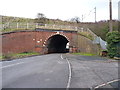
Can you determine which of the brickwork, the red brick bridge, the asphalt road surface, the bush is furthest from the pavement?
the red brick bridge

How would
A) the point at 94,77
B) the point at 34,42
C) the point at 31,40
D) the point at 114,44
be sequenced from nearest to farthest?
the point at 94,77 → the point at 114,44 → the point at 31,40 → the point at 34,42

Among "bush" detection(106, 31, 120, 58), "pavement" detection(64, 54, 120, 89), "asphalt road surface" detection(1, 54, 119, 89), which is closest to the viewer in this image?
"asphalt road surface" detection(1, 54, 119, 89)

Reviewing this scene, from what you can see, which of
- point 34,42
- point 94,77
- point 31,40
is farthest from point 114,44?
point 94,77

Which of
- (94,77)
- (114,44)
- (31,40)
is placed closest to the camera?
(94,77)

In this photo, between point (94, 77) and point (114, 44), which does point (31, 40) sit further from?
point (94, 77)

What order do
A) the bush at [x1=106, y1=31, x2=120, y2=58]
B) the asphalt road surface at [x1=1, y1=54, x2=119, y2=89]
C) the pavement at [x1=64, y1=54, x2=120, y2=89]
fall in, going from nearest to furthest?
1. the asphalt road surface at [x1=1, y1=54, x2=119, y2=89]
2. the pavement at [x1=64, y1=54, x2=120, y2=89]
3. the bush at [x1=106, y1=31, x2=120, y2=58]

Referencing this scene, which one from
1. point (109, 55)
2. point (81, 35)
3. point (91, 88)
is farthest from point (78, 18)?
point (91, 88)

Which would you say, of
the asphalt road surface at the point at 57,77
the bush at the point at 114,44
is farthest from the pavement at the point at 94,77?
the bush at the point at 114,44

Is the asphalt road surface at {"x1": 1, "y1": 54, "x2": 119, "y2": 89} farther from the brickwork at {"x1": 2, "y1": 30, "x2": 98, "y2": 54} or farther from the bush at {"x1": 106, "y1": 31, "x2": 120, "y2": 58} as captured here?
the brickwork at {"x1": 2, "y1": 30, "x2": 98, "y2": 54}

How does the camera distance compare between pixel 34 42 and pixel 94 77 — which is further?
pixel 34 42

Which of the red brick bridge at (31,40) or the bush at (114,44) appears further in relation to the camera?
the red brick bridge at (31,40)

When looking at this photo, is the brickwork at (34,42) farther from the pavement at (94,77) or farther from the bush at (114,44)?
the pavement at (94,77)

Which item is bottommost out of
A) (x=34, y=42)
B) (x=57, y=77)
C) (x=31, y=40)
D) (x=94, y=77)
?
(x=94, y=77)

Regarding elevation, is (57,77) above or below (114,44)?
below
